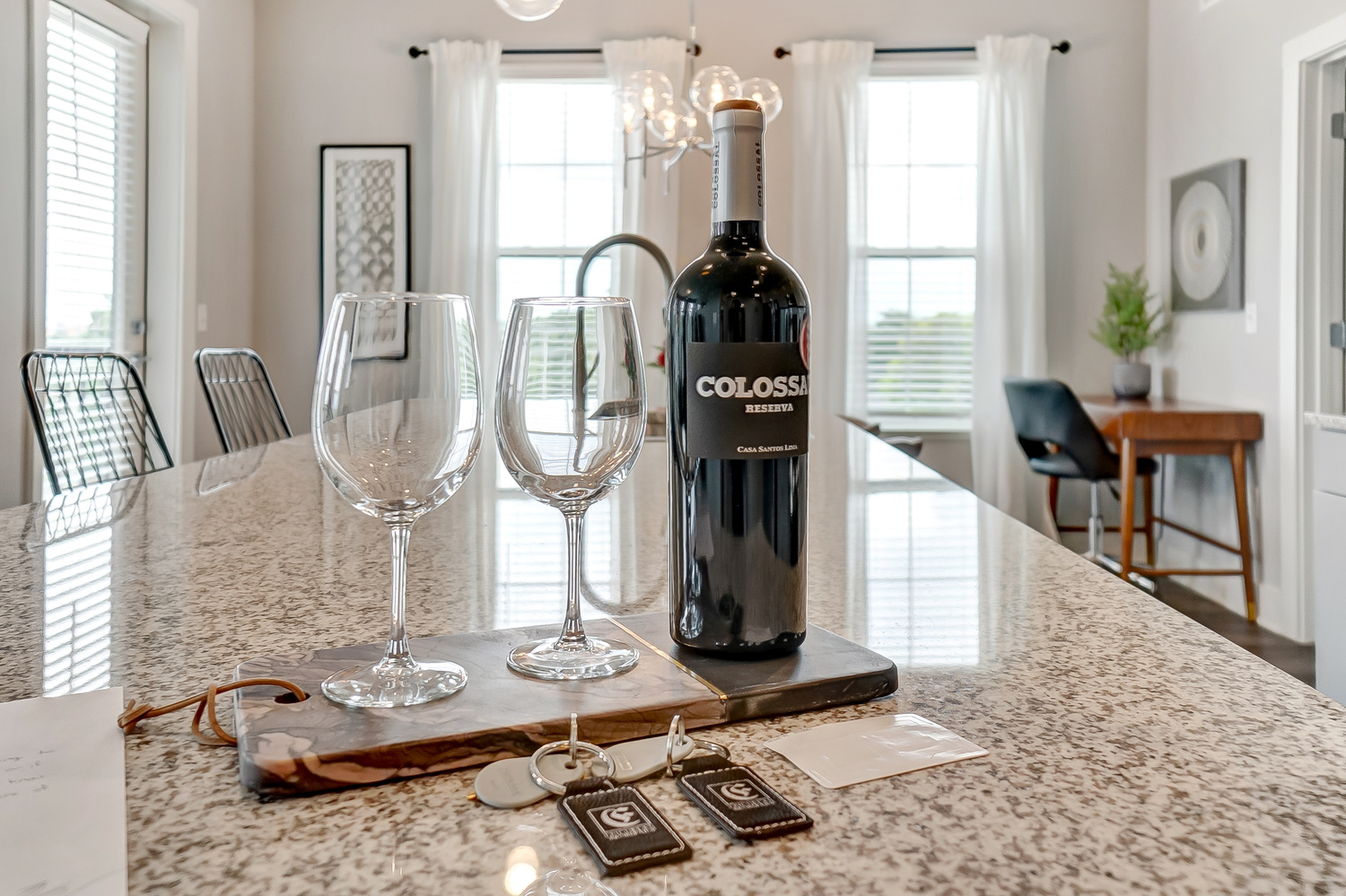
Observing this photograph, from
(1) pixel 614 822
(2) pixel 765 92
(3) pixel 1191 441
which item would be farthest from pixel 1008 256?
(1) pixel 614 822

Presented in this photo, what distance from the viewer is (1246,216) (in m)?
3.85

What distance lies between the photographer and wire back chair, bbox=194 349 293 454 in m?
2.42

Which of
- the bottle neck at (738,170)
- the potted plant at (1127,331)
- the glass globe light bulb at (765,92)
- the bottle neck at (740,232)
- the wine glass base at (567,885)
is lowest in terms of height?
the wine glass base at (567,885)

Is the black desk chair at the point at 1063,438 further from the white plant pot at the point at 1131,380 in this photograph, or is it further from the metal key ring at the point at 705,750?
the metal key ring at the point at 705,750

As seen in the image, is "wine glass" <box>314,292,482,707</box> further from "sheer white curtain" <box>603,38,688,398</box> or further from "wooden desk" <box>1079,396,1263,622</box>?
"sheer white curtain" <box>603,38,688,398</box>

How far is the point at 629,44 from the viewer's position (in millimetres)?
4660

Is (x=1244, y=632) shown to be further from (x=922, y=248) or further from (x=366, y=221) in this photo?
(x=366, y=221)

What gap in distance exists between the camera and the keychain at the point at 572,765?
0.37 metres

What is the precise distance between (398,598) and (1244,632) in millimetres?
3973

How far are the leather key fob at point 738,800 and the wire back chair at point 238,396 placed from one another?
6.88 ft

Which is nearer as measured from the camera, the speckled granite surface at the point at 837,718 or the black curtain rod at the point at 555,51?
the speckled granite surface at the point at 837,718

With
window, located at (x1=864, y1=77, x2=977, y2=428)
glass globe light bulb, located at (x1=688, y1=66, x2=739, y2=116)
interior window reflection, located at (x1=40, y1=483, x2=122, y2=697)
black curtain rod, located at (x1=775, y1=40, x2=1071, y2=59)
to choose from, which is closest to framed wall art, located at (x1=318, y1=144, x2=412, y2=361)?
black curtain rod, located at (x1=775, y1=40, x2=1071, y2=59)

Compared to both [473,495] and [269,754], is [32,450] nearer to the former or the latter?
[473,495]

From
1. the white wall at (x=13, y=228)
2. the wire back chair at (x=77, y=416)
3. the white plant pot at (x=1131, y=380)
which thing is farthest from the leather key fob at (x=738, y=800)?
the white plant pot at (x=1131, y=380)
